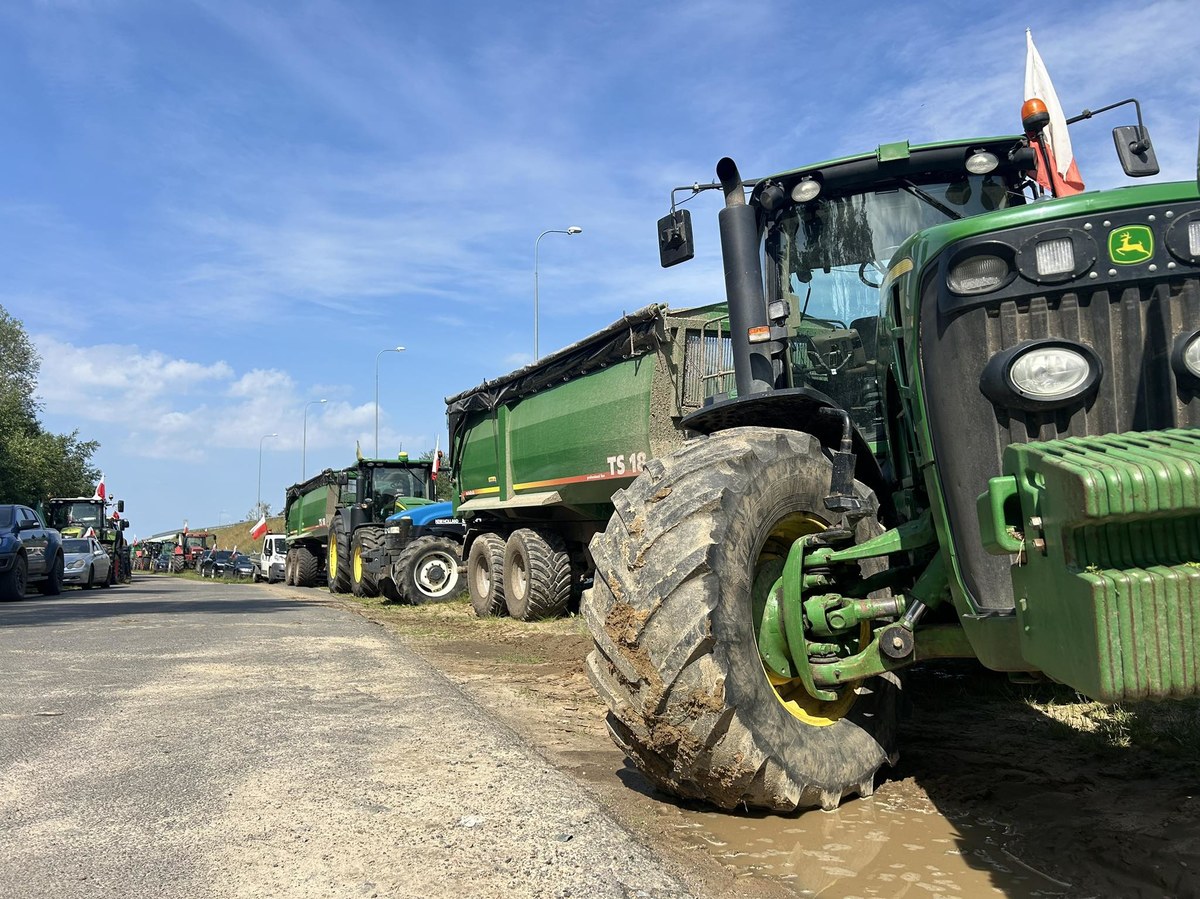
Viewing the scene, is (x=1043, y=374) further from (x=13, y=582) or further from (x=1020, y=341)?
(x=13, y=582)

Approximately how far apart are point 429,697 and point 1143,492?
4.56 m

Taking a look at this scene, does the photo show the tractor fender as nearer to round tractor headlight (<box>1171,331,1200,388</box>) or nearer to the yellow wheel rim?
the yellow wheel rim

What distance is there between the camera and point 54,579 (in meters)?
19.7

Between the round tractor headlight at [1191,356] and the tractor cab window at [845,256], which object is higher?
the tractor cab window at [845,256]

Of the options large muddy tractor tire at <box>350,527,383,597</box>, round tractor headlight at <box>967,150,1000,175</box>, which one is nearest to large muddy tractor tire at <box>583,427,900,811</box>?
round tractor headlight at <box>967,150,1000,175</box>

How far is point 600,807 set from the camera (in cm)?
345

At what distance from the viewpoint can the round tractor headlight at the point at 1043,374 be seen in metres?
2.90

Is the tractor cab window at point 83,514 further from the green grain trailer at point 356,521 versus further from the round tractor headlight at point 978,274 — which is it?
the round tractor headlight at point 978,274

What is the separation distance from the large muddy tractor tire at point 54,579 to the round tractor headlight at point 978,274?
791 inches

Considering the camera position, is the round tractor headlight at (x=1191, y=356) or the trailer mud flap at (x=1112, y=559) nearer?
the trailer mud flap at (x=1112, y=559)

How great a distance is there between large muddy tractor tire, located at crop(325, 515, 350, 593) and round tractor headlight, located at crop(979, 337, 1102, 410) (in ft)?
62.8

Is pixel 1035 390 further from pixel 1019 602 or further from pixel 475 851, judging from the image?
pixel 475 851

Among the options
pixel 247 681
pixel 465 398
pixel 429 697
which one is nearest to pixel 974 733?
pixel 429 697

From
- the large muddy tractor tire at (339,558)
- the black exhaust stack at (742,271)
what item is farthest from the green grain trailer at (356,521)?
the black exhaust stack at (742,271)
